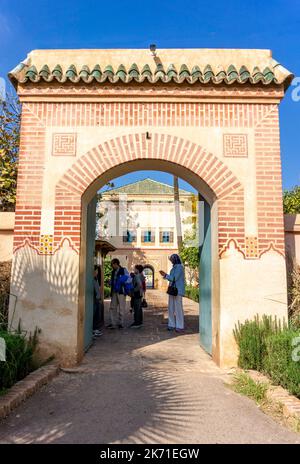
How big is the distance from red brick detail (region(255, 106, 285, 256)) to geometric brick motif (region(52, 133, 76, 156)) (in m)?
2.63

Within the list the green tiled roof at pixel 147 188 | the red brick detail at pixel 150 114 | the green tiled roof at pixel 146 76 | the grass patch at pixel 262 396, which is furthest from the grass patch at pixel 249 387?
the green tiled roof at pixel 147 188

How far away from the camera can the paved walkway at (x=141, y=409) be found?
3039 millimetres

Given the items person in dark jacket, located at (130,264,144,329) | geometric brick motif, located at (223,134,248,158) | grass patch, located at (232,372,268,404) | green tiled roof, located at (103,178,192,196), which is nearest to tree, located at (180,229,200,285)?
green tiled roof, located at (103,178,192,196)

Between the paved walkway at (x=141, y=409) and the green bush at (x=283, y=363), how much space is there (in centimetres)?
45

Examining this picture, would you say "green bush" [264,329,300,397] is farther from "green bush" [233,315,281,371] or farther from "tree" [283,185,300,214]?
"tree" [283,185,300,214]

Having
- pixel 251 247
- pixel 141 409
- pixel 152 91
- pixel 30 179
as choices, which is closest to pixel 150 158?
pixel 152 91

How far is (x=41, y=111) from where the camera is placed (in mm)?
5441

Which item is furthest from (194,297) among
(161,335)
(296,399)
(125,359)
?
(296,399)

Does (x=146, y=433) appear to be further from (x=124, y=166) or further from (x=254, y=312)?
(x=124, y=166)

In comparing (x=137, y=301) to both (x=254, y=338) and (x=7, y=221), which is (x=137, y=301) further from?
(x=254, y=338)

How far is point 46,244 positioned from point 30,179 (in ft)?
3.14

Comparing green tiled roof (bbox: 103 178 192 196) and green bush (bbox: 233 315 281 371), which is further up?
green tiled roof (bbox: 103 178 192 196)

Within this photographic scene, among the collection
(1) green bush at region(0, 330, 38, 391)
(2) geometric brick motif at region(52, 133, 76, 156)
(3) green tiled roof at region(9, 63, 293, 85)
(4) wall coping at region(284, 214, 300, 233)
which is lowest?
(1) green bush at region(0, 330, 38, 391)

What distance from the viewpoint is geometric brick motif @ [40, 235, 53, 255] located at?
5176 millimetres
